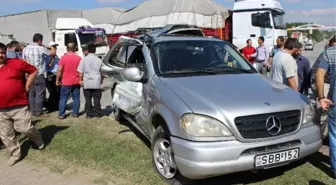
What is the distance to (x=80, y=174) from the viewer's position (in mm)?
4777

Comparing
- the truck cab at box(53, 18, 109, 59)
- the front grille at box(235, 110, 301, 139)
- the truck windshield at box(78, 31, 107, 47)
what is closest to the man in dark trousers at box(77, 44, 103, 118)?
the front grille at box(235, 110, 301, 139)

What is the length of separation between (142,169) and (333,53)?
267cm

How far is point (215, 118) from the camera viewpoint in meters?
3.70

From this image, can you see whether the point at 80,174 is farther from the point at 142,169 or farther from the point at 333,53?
the point at 333,53

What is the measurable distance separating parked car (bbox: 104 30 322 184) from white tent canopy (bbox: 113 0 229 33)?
13.7 meters

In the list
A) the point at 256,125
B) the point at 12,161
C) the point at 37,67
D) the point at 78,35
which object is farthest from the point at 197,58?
the point at 78,35

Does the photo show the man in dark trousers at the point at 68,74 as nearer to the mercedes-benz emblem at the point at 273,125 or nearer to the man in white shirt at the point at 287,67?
the man in white shirt at the point at 287,67

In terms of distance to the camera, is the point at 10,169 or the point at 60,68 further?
the point at 60,68

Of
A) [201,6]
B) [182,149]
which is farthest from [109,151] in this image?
[201,6]

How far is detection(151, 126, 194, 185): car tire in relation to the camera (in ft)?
13.8

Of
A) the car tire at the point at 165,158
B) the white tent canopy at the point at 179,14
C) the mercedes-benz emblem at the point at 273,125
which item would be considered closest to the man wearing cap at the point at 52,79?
the car tire at the point at 165,158

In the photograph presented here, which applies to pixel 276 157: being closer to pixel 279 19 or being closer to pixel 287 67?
pixel 287 67

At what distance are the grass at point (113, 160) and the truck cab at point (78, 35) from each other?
10419mm

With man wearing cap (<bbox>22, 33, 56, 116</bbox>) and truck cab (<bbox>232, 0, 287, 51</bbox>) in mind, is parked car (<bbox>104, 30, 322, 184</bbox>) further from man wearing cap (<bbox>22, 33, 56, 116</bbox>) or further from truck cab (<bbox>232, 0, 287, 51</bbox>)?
truck cab (<bbox>232, 0, 287, 51</bbox>)
